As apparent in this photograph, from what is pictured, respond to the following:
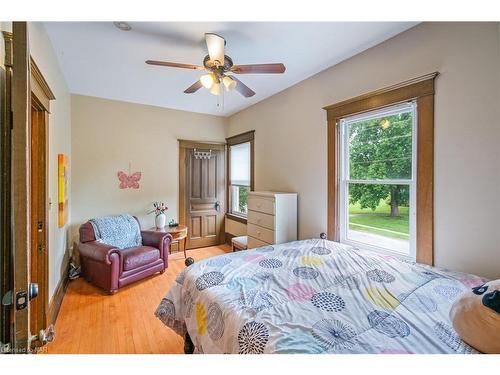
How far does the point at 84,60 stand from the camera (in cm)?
251

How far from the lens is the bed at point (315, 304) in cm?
97

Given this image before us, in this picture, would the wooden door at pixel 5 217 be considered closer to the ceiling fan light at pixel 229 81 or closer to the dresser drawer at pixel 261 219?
the ceiling fan light at pixel 229 81

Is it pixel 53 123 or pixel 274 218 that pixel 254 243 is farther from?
pixel 53 123

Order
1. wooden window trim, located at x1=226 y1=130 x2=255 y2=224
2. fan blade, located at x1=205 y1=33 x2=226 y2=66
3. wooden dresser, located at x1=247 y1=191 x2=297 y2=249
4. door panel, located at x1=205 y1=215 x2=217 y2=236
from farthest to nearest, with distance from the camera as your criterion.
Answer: door panel, located at x1=205 y1=215 x2=217 y2=236 → wooden window trim, located at x1=226 y1=130 x2=255 y2=224 → wooden dresser, located at x1=247 y1=191 x2=297 y2=249 → fan blade, located at x1=205 y1=33 x2=226 y2=66

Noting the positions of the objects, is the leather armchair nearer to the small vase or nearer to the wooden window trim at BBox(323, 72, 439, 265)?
the small vase

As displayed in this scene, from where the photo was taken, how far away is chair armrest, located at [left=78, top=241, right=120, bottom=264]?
2721 millimetres

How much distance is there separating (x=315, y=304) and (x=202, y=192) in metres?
3.64

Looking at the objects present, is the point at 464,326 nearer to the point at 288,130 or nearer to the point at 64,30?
the point at 288,130

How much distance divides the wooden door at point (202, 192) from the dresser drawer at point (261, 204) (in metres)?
1.50

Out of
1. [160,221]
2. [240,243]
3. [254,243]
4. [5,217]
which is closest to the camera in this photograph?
[5,217]

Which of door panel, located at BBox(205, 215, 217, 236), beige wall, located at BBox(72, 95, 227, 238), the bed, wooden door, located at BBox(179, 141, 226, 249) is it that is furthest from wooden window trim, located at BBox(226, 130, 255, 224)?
the bed

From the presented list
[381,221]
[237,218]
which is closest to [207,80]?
[381,221]

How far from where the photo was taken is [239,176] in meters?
4.62

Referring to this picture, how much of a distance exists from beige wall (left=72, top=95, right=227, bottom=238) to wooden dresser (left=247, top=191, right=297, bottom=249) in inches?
74.1
